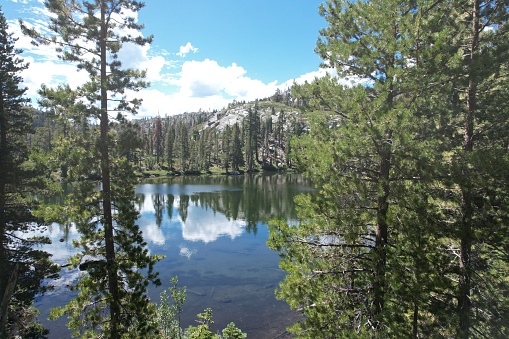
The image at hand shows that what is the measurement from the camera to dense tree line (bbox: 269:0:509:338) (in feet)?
23.7

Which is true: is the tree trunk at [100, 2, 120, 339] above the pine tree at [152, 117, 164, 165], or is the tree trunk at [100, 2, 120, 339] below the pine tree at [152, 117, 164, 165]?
below

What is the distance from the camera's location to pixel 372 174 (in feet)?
27.0

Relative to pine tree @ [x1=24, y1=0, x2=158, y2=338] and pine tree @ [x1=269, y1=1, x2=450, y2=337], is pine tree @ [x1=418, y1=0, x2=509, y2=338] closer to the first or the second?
pine tree @ [x1=269, y1=1, x2=450, y2=337]

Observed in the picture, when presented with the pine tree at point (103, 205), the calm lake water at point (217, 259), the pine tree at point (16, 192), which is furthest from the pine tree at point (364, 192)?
the pine tree at point (16, 192)

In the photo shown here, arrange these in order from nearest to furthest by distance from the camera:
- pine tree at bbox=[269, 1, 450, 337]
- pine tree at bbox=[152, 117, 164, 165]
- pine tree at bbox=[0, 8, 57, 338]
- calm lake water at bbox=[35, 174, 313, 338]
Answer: pine tree at bbox=[269, 1, 450, 337]
pine tree at bbox=[0, 8, 57, 338]
calm lake water at bbox=[35, 174, 313, 338]
pine tree at bbox=[152, 117, 164, 165]

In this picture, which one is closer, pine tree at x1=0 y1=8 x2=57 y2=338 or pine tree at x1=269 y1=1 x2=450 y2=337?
pine tree at x1=269 y1=1 x2=450 y2=337

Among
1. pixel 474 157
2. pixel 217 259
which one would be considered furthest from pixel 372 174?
pixel 217 259

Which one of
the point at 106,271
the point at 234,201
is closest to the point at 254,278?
the point at 106,271

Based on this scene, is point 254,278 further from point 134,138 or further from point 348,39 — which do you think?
point 348,39

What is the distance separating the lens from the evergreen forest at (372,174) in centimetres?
730

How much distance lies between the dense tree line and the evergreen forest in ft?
0.13

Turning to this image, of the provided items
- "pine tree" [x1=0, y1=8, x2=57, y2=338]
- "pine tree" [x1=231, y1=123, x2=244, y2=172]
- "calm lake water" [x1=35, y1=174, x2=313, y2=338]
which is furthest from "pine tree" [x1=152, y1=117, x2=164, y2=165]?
"pine tree" [x1=0, y1=8, x2=57, y2=338]

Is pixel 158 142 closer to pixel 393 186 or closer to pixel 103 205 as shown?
pixel 103 205

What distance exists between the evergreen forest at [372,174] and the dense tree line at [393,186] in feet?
0.13
